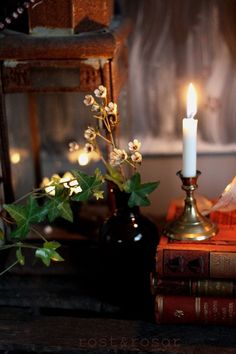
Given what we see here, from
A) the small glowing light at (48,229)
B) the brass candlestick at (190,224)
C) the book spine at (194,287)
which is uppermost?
the brass candlestick at (190,224)

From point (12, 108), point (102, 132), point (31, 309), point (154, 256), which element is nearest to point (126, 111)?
point (102, 132)

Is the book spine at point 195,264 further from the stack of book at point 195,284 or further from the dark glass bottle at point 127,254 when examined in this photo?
the dark glass bottle at point 127,254

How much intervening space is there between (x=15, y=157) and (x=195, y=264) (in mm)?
502

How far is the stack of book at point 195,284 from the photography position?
1105 mm

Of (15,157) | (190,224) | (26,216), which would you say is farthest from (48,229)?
(190,224)

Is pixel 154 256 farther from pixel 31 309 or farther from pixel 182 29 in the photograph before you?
pixel 182 29

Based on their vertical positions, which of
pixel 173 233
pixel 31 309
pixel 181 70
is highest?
pixel 181 70

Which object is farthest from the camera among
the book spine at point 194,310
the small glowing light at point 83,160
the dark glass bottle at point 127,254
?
the small glowing light at point 83,160

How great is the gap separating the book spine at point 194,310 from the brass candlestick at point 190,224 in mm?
110

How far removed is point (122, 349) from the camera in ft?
3.53

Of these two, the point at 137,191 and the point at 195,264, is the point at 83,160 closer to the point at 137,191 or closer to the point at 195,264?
the point at 137,191

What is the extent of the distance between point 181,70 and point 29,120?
0.36 m

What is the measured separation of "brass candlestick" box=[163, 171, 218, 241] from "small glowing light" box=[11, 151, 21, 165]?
0.39 m

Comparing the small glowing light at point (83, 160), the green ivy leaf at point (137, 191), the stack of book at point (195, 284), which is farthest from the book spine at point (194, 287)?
the small glowing light at point (83, 160)
